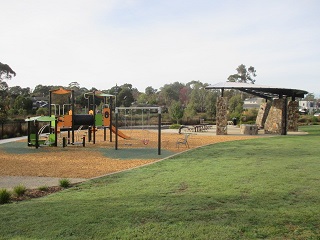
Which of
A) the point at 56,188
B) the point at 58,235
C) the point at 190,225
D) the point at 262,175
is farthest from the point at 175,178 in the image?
the point at 58,235

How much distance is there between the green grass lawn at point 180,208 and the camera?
400 cm

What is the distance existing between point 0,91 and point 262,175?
47.6 m

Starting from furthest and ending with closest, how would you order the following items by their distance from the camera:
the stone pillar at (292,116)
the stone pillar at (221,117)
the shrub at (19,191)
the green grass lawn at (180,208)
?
the stone pillar at (292,116)
the stone pillar at (221,117)
the shrub at (19,191)
the green grass lawn at (180,208)

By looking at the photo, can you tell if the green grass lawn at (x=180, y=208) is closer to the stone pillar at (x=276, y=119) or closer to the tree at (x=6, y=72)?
the stone pillar at (x=276, y=119)

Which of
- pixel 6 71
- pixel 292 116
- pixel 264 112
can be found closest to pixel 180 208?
pixel 292 116

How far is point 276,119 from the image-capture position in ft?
75.7

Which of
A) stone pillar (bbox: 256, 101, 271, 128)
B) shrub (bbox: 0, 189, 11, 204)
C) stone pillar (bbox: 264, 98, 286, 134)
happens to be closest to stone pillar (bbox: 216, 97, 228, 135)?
stone pillar (bbox: 264, 98, 286, 134)

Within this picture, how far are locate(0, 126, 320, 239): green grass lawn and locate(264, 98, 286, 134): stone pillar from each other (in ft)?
50.2

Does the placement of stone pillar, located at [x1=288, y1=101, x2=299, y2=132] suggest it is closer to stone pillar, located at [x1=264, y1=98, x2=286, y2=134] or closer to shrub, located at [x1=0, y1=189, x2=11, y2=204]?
stone pillar, located at [x1=264, y1=98, x2=286, y2=134]

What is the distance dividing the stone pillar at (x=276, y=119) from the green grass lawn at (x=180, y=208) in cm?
1529

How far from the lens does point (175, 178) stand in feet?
23.9

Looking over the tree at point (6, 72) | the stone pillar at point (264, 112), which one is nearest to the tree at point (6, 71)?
the tree at point (6, 72)

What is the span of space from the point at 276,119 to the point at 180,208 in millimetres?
19846

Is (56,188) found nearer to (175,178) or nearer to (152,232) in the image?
(175,178)
